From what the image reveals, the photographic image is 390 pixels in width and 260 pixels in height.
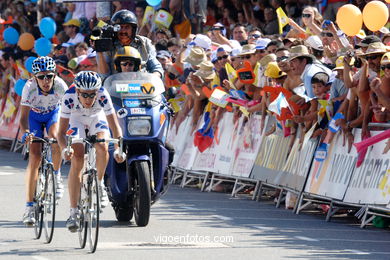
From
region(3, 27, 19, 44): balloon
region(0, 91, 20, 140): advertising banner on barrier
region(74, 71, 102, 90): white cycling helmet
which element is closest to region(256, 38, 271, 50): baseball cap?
region(74, 71, 102, 90): white cycling helmet

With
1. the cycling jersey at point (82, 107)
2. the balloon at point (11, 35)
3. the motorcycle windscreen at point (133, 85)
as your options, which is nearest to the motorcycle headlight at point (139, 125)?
the motorcycle windscreen at point (133, 85)

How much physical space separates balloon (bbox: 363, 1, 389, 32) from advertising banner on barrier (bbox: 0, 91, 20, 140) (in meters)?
14.1

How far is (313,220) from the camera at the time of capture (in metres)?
14.6

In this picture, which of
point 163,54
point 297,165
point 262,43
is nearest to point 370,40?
point 297,165

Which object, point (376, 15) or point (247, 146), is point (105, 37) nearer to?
point (376, 15)

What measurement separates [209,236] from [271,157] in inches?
179

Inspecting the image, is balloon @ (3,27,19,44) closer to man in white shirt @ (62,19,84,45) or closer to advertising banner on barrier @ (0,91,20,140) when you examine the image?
advertising banner on barrier @ (0,91,20,140)

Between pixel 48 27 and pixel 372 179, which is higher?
pixel 48 27

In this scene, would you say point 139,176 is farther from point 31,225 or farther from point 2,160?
point 2,160

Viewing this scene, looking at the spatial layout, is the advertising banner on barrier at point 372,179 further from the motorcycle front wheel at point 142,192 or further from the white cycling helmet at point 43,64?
the white cycling helmet at point 43,64

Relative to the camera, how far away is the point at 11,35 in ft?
99.3

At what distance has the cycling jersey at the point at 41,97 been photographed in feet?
45.2

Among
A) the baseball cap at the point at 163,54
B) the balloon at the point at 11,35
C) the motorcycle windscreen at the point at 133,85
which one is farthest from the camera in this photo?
the balloon at the point at 11,35

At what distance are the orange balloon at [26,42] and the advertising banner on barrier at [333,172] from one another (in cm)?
1506
